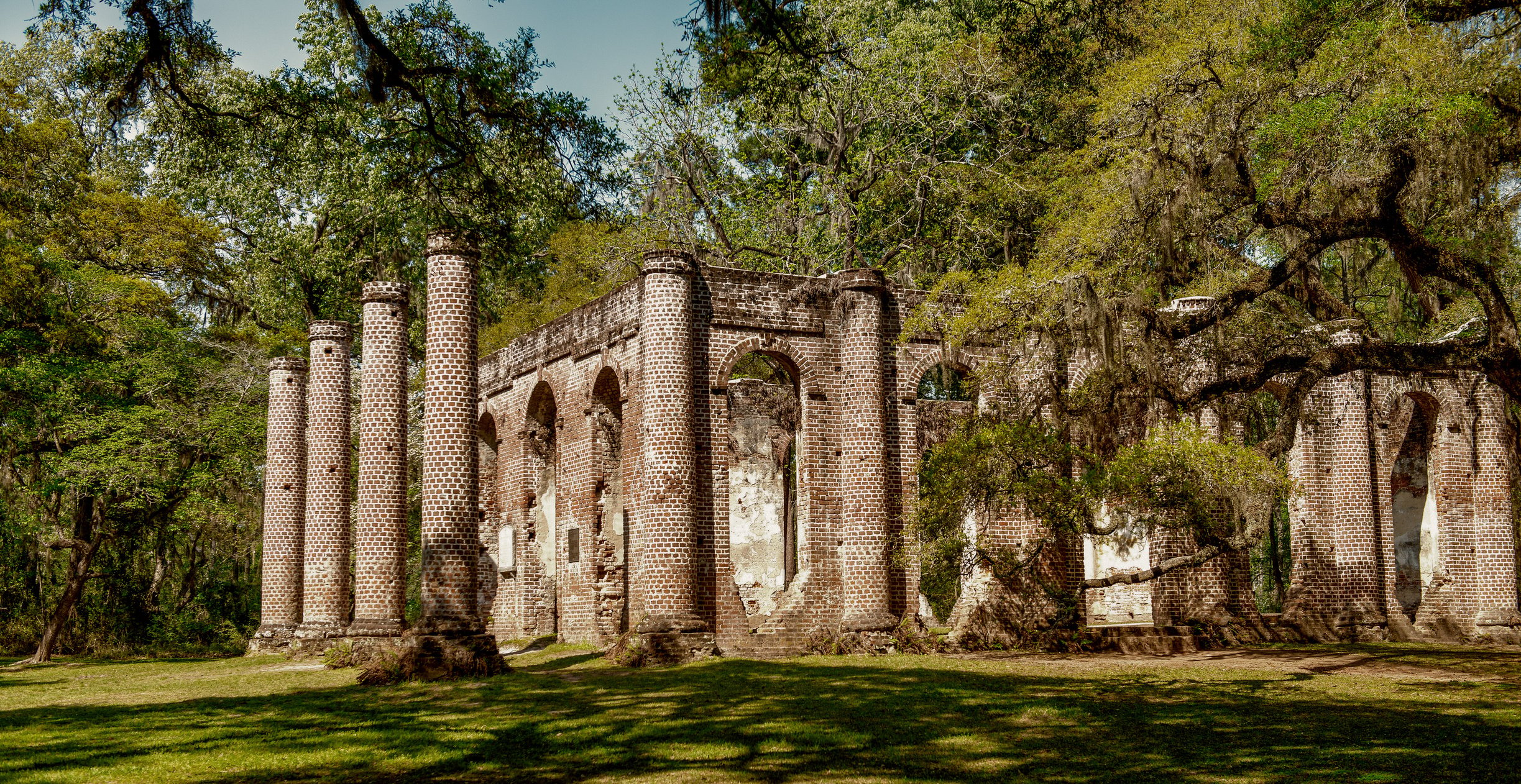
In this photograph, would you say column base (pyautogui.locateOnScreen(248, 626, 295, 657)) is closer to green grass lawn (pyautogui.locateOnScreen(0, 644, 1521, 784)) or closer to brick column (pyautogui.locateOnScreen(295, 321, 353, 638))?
brick column (pyautogui.locateOnScreen(295, 321, 353, 638))

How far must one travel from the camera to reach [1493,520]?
2353 cm

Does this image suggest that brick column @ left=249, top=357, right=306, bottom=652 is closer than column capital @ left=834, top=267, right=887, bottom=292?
No

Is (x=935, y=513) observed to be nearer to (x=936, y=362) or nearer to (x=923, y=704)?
(x=936, y=362)

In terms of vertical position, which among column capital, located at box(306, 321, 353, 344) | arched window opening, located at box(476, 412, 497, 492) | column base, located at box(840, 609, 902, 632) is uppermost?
column capital, located at box(306, 321, 353, 344)

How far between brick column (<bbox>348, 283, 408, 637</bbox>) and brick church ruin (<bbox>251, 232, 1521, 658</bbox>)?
35mm

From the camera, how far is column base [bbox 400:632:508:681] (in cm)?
1630

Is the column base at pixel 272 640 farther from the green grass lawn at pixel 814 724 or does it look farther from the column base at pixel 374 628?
the green grass lawn at pixel 814 724

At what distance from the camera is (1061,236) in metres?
17.1

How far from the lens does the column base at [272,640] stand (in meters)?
23.7

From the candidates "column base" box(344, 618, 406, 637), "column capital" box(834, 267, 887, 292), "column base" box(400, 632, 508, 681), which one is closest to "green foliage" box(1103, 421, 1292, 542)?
"column capital" box(834, 267, 887, 292)


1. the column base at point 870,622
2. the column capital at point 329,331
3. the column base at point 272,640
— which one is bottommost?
the column base at point 272,640

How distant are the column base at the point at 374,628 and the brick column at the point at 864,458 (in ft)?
22.5

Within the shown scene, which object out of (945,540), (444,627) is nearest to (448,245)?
(444,627)

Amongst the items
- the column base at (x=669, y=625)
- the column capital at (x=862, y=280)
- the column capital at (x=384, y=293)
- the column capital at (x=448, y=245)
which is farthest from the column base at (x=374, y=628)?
the column capital at (x=862, y=280)
